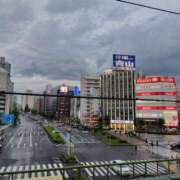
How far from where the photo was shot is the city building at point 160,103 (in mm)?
88750

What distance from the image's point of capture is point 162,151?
1810 inches

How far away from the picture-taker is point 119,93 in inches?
4673

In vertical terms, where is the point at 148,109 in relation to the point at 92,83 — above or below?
below

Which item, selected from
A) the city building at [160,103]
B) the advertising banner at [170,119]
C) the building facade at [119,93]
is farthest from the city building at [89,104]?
the advertising banner at [170,119]

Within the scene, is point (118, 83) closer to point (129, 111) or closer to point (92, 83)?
point (129, 111)

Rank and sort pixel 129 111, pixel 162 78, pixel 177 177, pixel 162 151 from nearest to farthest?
pixel 177 177 → pixel 162 151 → pixel 162 78 → pixel 129 111

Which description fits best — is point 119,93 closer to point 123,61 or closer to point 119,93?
point 119,93

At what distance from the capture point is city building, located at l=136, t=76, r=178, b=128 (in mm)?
88750

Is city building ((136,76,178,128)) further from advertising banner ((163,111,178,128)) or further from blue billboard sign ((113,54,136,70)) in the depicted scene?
blue billboard sign ((113,54,136,70))

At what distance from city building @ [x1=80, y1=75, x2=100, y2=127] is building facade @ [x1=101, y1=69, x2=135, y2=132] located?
533cm

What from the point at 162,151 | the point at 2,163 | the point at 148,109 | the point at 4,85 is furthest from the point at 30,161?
the point at 4,85

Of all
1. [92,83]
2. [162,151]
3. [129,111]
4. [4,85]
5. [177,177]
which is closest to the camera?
[177,177]

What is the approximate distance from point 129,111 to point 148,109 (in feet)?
73.5

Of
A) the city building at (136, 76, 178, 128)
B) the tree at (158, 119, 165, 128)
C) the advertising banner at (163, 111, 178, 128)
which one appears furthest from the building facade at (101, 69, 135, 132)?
the advertising banner at (163, 111, 178, 128)
